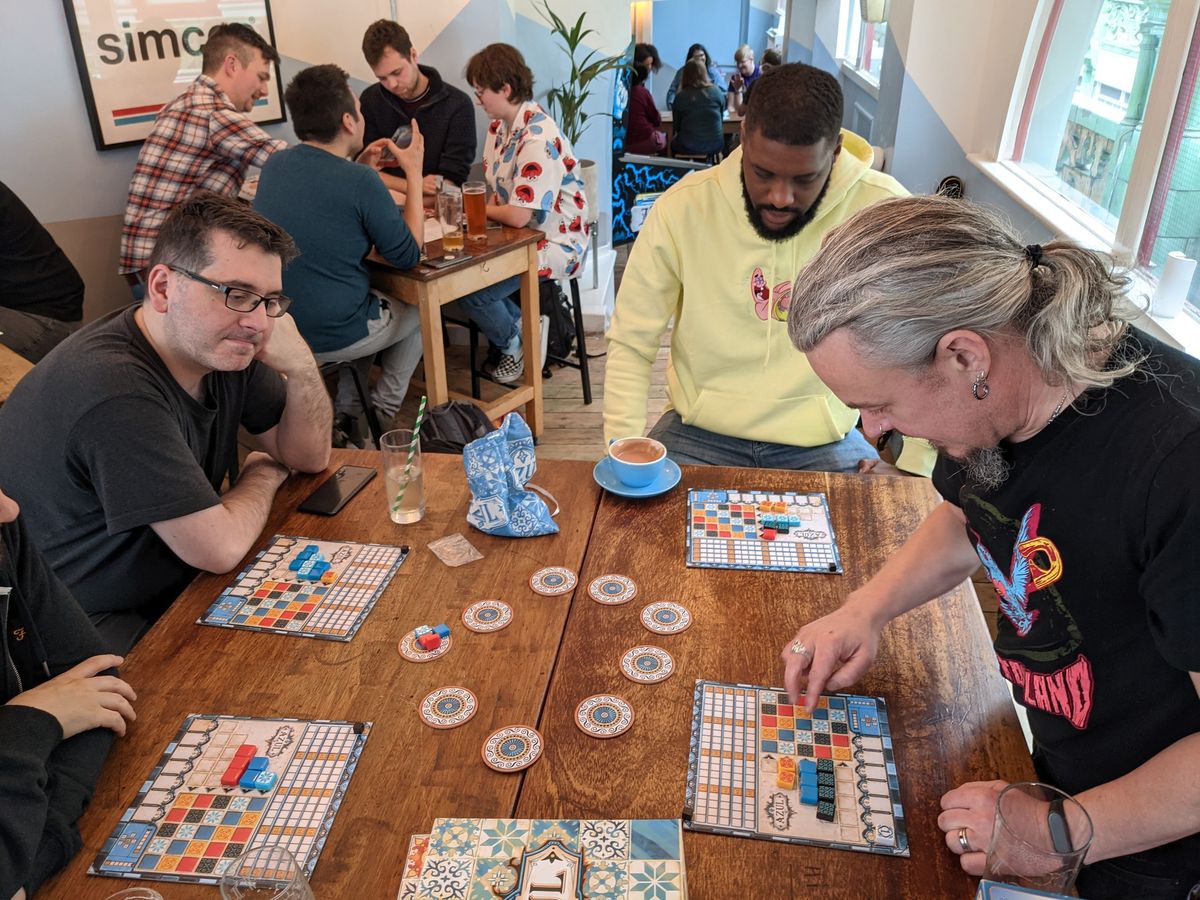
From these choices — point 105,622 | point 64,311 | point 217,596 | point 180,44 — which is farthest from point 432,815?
point 180,44

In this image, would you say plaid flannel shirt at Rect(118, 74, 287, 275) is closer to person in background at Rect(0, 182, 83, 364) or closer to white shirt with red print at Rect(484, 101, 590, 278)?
person in background at Rect(0, 182, 83, 364)

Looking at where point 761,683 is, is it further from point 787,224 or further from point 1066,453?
point 787,224

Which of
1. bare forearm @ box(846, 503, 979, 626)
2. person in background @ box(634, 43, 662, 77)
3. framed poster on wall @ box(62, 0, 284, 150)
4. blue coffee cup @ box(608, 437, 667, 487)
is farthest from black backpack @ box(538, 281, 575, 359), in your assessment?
person in background @ box(634, 43, 662, 77)

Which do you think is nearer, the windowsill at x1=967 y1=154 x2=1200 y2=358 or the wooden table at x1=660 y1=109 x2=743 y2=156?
the windowsill at x1=967 y1=154 x2=1200 y2=358

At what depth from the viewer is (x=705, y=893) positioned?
0.96 m

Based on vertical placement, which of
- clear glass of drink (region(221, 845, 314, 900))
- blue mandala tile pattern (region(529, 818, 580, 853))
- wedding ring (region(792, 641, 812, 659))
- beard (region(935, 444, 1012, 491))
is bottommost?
blue mandala tile pattern (region(529, 818, 580, 853))

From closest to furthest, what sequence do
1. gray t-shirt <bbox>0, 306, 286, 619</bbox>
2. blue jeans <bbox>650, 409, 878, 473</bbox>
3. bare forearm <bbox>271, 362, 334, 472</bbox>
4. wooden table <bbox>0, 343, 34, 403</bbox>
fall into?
1. gray t-shirt <bbox>0, 306, 286, 619</bbox>
2. bare forearm <bbox>271, 362, 334, 472</bbox>
3. blue jeans <bbox>650, 409, 878, 473</bbox>
4. wooden table <bbox>0, 343, 34, 403</bbox>

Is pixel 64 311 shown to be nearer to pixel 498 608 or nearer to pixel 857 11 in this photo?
pixel 498 608

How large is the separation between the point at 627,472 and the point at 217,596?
74 centimetres

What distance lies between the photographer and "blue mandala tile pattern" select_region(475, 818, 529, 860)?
98cm

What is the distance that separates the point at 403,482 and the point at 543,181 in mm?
2406

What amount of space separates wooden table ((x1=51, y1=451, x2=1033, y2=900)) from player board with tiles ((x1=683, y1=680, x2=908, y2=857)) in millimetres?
19

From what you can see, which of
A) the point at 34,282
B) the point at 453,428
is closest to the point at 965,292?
the point at 453,428

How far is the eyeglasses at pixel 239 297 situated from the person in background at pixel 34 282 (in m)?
1.43
